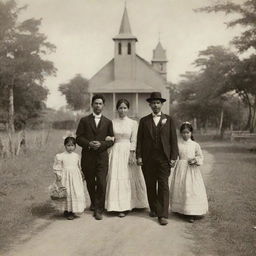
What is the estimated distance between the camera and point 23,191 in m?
9.30

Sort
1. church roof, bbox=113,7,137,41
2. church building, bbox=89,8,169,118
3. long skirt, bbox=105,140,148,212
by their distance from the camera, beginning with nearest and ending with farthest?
long skirt, bbox=105,140,148,212 < church building, bbox=89,8,169,118 < church roof, bbox=113,7,137,41

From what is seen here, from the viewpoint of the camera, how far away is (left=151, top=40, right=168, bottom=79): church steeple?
217ft

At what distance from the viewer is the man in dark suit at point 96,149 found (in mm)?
6824

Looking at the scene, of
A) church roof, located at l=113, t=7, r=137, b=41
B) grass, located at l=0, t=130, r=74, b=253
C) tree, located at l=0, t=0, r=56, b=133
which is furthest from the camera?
church roof, located at l=113, t=7, r=137, b=41

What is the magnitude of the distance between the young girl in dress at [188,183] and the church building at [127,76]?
33.0 metres

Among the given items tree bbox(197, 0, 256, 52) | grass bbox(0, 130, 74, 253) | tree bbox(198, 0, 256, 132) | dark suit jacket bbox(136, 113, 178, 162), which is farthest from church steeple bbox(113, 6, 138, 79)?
dark suit jacket bbox(136, 113, 178, 162)

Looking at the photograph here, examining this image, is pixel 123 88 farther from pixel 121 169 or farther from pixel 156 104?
pixel 156 104

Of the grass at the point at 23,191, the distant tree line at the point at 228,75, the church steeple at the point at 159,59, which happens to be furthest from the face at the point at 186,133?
the church steeple at the point at 159,59

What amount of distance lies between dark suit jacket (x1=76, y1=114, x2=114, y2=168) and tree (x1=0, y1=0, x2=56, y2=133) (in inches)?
874

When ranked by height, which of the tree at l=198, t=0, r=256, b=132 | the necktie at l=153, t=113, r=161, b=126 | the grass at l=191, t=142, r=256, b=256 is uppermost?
the tree at l=198, t=0, r=256, b=132

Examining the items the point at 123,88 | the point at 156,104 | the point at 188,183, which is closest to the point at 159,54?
the point at 123,88

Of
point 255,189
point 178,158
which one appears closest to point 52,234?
point 178,158

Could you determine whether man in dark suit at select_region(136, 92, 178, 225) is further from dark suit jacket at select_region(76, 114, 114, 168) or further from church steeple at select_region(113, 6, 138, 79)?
church steeple at select_region(113, 6, 138, 79)

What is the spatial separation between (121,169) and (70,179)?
0.91m
